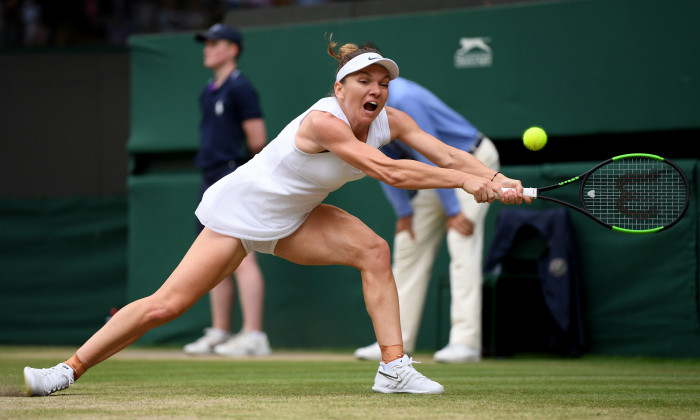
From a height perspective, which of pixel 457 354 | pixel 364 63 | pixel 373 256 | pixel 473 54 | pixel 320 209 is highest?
pixel 473 54

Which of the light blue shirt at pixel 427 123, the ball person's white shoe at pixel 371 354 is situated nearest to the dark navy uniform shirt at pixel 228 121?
the light blue shirt at pixel 427 123

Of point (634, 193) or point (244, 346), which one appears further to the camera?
point (244, 346)

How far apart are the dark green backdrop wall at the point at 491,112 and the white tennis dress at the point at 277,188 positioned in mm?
3196

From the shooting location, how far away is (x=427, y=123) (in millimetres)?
5898

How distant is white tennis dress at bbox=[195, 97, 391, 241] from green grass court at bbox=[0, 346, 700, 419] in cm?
68

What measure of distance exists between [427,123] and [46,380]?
2.92 meters

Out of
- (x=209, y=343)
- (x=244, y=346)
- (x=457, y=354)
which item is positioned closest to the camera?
(x=457, y=354)

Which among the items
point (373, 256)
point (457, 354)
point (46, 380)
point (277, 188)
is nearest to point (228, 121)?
point (457, 354)

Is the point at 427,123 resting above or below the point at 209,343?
above

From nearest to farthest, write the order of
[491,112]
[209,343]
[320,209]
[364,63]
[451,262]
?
[364,63] → [320,209] → [451,262] → [209,343] → [491,112]

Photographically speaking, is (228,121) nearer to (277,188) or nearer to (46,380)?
(277,188)

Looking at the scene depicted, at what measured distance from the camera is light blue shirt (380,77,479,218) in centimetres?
586

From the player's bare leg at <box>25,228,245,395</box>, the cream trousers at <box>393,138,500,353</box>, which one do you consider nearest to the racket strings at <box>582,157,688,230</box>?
the cream trousers at <box>393,138,500,353</box>

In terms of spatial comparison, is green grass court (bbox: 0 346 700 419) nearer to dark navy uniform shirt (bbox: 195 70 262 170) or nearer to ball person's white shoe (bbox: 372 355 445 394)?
ball person's white shoe (bbox: 372 355 445 394)
